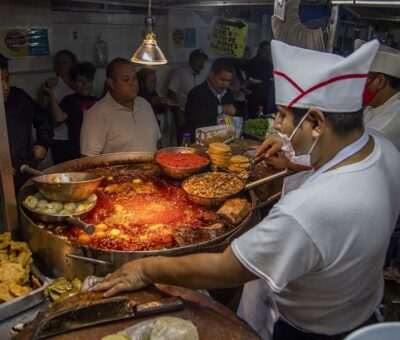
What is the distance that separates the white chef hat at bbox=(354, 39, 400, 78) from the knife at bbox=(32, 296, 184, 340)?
281cm

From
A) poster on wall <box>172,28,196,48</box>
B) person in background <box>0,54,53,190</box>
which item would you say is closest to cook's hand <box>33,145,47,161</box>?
person in background <box>0,54,53,190</box>

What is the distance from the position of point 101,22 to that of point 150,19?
386 centimetres

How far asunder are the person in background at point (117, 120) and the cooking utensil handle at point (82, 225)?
5.53ft

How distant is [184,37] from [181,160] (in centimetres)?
532

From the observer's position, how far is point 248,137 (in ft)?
18.2

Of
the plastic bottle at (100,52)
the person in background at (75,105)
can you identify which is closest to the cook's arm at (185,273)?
the person in background at (75,105)

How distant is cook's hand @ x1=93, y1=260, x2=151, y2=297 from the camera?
1835mm

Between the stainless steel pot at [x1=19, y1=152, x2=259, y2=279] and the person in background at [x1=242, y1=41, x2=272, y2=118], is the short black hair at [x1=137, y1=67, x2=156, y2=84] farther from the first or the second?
the stainless steel pot at [x1=19, y1=152, x2=259, y2=279]

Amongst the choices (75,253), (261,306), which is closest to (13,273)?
(75,253)

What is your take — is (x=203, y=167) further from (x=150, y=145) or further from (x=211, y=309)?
(x=211, y=309)

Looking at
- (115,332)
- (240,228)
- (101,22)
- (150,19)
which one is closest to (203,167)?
(240,228)

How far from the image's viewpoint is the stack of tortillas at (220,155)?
381cm

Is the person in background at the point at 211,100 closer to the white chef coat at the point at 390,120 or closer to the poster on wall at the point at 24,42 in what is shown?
the poster on wall at the point at 24,42

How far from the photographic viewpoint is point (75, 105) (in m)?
5.54
